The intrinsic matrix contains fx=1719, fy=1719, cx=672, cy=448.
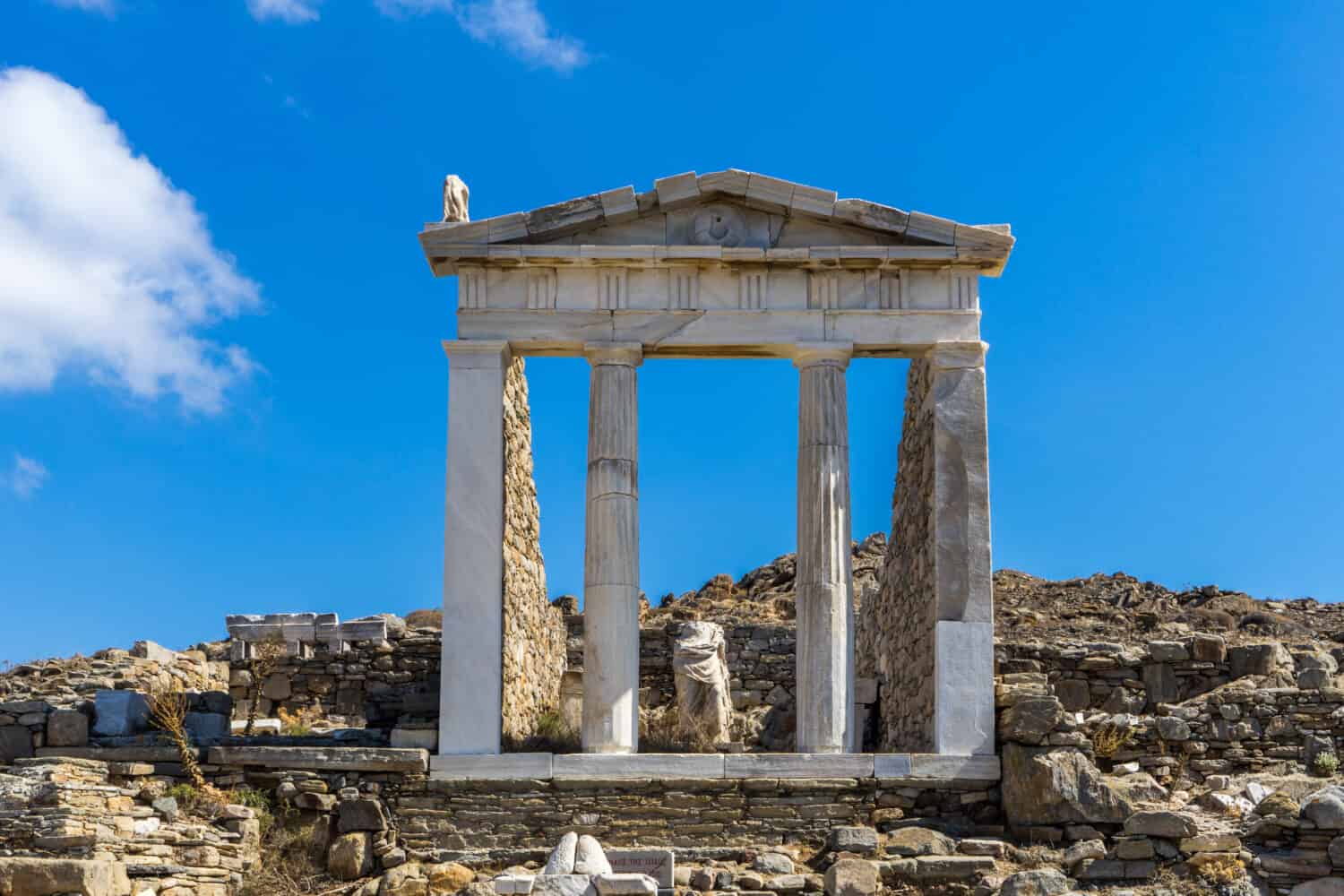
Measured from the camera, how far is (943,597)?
18.5m

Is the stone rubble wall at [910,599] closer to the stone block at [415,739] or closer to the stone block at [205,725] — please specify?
the stone block at [415,739]

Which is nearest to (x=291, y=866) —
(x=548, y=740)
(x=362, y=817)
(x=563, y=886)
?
(x=362, y=817)

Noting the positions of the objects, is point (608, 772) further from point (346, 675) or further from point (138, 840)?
point (346, 675)

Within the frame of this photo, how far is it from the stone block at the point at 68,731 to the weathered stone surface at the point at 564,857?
5336 mm

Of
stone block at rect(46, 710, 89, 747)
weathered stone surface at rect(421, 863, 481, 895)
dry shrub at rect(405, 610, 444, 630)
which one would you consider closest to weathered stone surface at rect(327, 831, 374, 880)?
weathered stone surface at rect(421, 863, 481, 895)

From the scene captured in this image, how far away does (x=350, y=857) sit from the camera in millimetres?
17141

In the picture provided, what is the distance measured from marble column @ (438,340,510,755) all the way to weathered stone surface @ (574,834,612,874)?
2.19 m

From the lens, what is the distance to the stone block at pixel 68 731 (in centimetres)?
1797

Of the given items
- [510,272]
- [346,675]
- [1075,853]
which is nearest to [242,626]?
[346,675]

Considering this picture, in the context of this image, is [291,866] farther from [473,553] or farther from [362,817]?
[473,553]

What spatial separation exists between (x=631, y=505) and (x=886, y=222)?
4.22m

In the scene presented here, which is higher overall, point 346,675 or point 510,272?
point 510,272

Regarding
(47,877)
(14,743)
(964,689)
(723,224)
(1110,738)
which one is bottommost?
(47,877)

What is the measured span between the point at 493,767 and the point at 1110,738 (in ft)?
21.5
